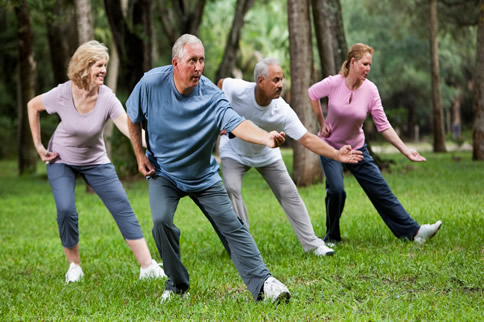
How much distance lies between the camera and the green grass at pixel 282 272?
5.62 metres

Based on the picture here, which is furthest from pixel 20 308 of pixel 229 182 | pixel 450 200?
pixel 450 200

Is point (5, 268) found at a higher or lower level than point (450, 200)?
higher

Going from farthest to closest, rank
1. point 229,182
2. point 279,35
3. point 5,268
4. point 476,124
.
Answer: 1. point 279,35
2. point 476,124
3. point 5,268
4. point 229,182

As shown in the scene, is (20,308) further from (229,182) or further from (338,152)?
(338,152)

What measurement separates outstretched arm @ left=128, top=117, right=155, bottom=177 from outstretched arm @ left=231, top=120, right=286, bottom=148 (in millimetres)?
956

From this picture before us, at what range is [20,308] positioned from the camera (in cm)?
621

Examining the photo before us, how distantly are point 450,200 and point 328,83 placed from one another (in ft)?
16.4

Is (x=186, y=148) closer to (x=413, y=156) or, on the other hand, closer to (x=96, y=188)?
(x=96, y=188)

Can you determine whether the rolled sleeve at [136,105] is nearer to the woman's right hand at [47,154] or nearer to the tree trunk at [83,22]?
the woman's right hand at [47,154]

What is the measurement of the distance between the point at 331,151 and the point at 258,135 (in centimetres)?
71

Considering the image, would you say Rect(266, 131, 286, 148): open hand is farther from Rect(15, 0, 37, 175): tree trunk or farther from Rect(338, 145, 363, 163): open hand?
Rect(15, 0, 37, 175): tree trunk

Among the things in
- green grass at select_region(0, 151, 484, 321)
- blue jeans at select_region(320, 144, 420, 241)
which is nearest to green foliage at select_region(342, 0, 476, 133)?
green grass at select_region(0, 151, 484, 321)

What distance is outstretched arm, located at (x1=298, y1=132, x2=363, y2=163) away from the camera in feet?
17.2

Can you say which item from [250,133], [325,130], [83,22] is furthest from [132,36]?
[250,133]
